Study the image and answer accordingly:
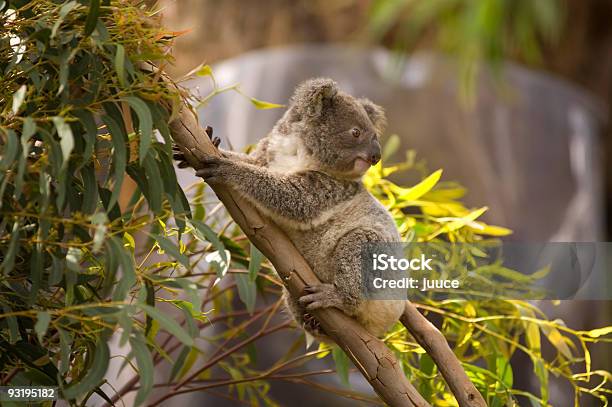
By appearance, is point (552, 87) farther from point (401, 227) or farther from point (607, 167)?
point (401, 227)

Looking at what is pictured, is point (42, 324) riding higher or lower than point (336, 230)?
lower

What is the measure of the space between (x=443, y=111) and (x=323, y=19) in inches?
53.2

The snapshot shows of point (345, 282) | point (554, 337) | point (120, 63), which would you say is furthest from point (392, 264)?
point (120, 63)

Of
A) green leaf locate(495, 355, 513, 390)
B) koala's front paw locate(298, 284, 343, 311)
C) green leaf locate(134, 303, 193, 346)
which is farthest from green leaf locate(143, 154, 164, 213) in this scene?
green leaf locate(495, 355, 513, 390)

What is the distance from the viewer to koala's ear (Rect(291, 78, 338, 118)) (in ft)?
6.73

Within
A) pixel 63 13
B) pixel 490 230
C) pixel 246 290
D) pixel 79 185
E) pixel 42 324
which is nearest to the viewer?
pixel 42 324

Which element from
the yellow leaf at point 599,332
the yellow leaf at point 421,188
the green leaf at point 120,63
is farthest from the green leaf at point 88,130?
the yellow leaf at point 599,332

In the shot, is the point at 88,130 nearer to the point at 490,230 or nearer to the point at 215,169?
the point at 215,169

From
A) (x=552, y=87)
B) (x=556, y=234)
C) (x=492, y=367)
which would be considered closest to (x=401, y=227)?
(x=492, y=367)

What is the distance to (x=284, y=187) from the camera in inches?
77.4

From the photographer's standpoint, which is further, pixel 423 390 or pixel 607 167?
pixel 607 167

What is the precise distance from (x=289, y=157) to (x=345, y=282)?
1.27ft

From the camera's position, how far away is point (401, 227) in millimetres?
2318

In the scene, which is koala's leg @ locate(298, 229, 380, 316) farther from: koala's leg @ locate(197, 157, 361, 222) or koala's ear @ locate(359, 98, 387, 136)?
koala's ear @ locate(359, 98, 387, 136)
